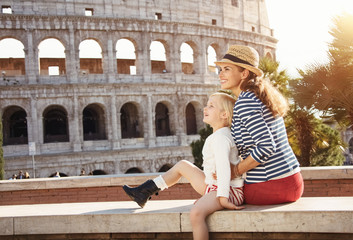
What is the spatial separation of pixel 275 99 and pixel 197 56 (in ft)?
89.2

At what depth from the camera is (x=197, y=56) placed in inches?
1228

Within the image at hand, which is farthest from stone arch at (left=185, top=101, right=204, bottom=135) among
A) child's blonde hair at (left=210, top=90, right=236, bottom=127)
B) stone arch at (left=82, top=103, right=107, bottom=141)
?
child's blonde hair at (left=210, top=90, right=236, bottom=127)

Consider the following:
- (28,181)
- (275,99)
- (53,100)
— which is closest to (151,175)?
(28,181)

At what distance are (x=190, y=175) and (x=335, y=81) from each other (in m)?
8.71

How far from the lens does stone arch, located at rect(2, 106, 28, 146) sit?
1104 inches

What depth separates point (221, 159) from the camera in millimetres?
4234

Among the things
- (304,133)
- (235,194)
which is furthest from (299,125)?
(235,194)

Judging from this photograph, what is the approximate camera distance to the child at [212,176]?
4.13 metres

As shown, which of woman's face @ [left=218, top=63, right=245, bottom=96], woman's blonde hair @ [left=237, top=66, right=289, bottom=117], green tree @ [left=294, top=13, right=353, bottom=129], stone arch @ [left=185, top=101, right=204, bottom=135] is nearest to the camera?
woman's blonde hair @ [left=237, top=66, right=289, bottom=117]

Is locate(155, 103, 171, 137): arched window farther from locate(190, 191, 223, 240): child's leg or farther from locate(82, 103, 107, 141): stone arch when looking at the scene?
locate(190, 191, 223, 240): child's leg

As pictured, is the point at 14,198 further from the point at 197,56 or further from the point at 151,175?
the point at 197,56

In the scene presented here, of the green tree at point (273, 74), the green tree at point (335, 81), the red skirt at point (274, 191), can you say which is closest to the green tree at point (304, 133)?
the green tree at point (273, 74)

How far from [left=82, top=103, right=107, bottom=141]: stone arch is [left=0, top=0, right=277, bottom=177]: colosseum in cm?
7

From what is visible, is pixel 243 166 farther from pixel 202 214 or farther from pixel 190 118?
pixel 190 118
